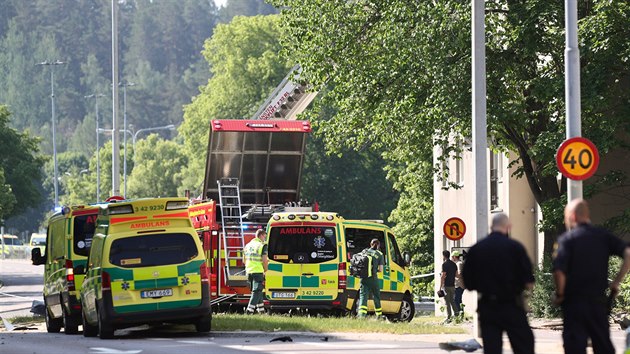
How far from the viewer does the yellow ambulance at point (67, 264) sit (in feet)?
91.5

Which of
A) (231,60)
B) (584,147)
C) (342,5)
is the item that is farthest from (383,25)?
(231,60)

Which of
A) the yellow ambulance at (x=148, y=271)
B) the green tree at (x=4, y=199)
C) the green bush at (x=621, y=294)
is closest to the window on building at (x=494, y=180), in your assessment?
the green bush at (x=621, y=294)

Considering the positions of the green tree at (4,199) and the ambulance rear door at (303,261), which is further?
the green tree at (4,199)

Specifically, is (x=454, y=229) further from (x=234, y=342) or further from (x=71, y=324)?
(x=234, y=342)

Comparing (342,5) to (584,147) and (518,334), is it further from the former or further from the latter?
(518,334)

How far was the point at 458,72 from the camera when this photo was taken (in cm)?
3234

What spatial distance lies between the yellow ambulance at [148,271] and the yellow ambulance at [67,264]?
7.94 feet

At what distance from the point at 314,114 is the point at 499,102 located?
773cm

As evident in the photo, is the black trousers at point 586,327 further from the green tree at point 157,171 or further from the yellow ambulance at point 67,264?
the green tree at point 157,171

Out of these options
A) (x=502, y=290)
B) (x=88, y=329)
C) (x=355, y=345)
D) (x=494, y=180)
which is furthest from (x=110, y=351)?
(x=494, y=180)

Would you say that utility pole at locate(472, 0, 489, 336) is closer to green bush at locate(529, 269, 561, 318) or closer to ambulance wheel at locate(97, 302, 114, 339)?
ambulance wheel at locate(97, 302, 114, 339)

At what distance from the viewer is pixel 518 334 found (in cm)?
1403

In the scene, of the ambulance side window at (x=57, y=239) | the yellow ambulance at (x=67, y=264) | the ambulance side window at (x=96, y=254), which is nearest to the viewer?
the ambulance side window at (x=96, y=254)

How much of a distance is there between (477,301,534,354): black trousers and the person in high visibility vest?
15701 mm
